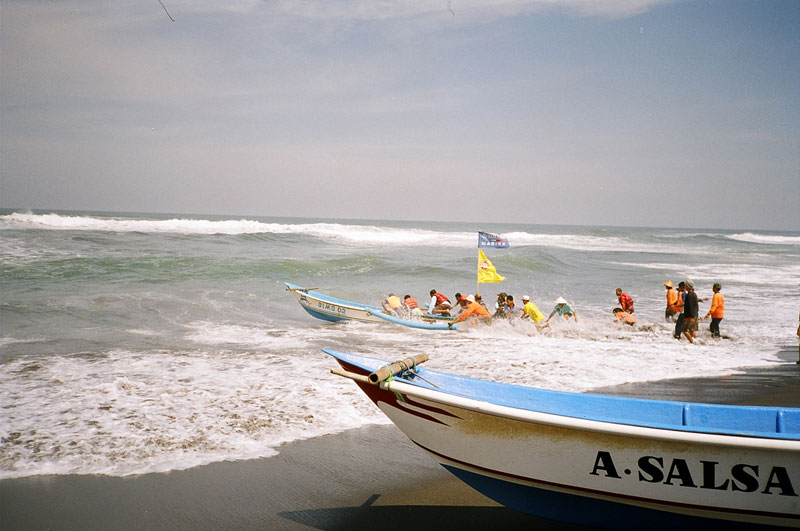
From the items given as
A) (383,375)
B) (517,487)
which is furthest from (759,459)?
(383,375)

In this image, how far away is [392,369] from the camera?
179 inches

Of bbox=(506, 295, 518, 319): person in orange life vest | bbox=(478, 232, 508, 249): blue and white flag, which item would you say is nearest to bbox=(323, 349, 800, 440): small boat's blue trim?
bbox=(506, 295, 518, 319): person in orange life vest

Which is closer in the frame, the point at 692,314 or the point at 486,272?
the point at 692,314

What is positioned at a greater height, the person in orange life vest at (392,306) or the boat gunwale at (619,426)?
the boat gunwale at (619,426)

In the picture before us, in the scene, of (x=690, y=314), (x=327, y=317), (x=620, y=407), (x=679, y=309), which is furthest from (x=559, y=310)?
(x=620, y=407)

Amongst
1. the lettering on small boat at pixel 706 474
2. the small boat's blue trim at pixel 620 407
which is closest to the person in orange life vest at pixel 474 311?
the small boat's blue trim at pixel 620 407

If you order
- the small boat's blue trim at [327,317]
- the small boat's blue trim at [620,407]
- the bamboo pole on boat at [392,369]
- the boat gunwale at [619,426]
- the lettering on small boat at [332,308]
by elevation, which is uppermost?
the bamboo pole on boat at [392,369]

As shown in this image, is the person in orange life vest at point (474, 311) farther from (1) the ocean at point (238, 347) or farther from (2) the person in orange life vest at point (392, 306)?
(2) the person in orange life vest at point (392, 306)

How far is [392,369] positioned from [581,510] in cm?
173

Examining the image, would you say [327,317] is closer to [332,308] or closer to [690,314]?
[332,308]

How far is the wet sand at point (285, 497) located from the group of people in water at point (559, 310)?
28.5 ft

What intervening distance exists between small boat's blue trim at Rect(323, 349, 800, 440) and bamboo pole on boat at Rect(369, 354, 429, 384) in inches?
4.6

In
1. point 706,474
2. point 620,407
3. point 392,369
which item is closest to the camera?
point 706,474

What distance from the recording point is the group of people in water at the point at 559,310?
528 inches
